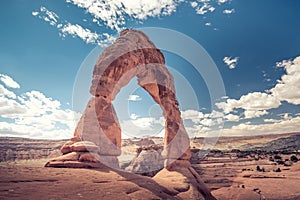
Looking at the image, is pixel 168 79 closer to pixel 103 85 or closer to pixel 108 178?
pixel 103 85

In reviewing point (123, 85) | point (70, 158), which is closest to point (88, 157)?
point (70, 158)

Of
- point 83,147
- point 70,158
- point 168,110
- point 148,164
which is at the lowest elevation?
point 148,164

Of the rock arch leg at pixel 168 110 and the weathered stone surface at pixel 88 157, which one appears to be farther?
the rock arch leg at pixel 168 110

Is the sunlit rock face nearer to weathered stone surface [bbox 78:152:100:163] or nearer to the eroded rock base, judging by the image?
the eroded rock base

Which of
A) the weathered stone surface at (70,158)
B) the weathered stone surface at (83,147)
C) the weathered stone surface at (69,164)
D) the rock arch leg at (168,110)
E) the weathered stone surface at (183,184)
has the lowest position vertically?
the weathered stone surface at (183,184)

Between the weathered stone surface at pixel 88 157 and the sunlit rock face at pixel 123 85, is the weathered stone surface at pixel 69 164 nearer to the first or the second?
the weathered stone surface at pixel 88 157

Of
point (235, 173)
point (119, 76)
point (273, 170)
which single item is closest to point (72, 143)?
point (119, 76)

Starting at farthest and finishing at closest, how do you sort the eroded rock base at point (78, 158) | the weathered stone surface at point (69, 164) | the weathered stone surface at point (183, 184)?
the weathered stone surface at point (183, 184), the eroded rock base at point (78, 158), the weathered stone surface at point (69, 164)

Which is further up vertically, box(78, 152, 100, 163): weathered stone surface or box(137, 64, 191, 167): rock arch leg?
box(137, 64, 191, 167): rock arch leg

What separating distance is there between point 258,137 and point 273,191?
302ft

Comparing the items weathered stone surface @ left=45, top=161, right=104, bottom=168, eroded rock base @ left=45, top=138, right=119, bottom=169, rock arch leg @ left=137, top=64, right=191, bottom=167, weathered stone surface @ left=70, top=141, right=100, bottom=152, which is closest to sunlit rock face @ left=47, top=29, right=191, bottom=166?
rock arch leg @ left=137, top=64, right=191, bottom=167

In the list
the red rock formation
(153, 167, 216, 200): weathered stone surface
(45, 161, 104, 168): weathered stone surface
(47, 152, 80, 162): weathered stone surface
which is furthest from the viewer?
the red rock formation

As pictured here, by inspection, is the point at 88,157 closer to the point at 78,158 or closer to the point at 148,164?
the point at 78,158

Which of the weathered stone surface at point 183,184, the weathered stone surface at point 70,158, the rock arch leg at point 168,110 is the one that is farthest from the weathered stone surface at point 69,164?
the rock arch leg at point 168,110
